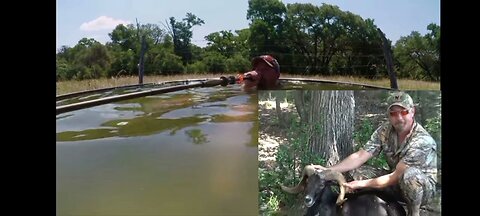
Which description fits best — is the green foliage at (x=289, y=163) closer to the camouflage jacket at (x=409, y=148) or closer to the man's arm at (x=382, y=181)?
the man's arm at (x=382, y=181)

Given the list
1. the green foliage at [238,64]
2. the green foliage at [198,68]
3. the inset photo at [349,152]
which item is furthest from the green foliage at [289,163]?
the green foliage at [198,68]

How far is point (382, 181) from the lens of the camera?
3.02 meters

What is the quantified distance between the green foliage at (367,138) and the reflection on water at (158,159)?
727mm

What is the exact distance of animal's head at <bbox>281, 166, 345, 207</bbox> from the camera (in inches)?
120

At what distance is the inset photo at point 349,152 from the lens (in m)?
3.02

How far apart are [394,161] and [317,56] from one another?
3.02ft

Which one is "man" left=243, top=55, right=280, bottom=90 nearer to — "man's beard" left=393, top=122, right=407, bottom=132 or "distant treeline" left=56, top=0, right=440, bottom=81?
"distant treeline" left=56, top=0, right=440, bottom=81

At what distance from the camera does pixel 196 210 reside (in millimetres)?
2963

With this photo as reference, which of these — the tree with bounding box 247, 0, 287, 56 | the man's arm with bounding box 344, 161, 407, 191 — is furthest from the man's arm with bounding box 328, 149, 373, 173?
the tree with bounding box 247, 0, 287, 56

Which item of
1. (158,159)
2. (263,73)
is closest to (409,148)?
(263,73)

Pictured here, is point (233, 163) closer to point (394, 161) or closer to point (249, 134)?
point (249, 134)

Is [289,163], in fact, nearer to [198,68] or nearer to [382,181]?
[382,181]

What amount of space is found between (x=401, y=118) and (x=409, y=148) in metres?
0.21
